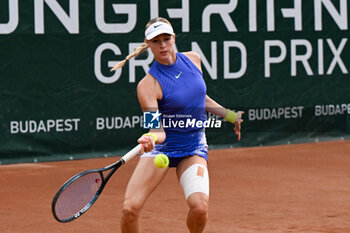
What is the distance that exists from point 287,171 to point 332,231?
132 inches

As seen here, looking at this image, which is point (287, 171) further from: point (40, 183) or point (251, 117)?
point (40, 183)

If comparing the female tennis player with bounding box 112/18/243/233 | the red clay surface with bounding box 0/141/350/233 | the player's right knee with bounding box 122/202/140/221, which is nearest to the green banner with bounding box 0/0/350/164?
the red clay surface with bounding box 0/141/350/233

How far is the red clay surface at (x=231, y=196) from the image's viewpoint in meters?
7.16

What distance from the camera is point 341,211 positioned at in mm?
7629

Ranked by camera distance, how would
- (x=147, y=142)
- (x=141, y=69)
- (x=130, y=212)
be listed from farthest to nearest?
(x=141, y=69), (x=130, y=212), (x=147, y=142)

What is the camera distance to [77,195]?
18.0 ft

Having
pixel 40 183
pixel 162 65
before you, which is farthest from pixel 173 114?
pixel 40 183

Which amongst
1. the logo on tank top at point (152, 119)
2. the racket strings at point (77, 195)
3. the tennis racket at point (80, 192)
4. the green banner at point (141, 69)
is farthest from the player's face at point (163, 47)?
the green banner at point (141, 69)

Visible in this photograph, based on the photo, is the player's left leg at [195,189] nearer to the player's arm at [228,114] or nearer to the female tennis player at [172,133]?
the female tennis player at [172,133]

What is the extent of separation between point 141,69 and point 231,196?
3.31 metres

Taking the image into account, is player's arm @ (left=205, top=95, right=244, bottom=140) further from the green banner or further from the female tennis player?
the green banner

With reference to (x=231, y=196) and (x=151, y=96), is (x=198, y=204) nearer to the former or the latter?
(x=151, y=96)

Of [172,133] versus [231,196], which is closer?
[172,133]

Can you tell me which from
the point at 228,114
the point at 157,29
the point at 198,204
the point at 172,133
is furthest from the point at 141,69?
the point at 198,204
